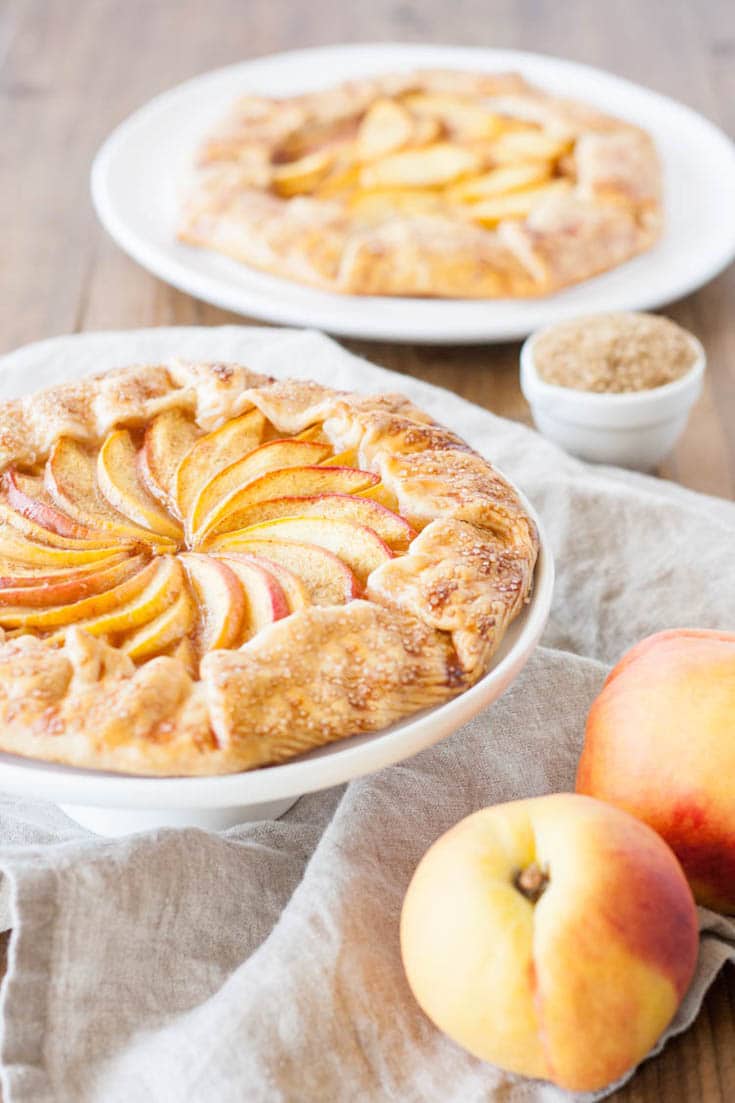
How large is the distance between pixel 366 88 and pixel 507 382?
124 cm

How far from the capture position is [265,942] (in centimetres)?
143

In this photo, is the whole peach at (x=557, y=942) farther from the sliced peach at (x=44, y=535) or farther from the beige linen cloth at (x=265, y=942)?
the sliced peach at (x=44, y=535)

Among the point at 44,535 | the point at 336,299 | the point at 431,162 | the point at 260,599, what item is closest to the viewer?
the point at 260,599

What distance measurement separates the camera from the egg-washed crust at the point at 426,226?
110 inches

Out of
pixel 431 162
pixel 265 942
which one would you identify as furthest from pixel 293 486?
pixel 431 162

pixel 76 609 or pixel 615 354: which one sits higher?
pixel 76 609

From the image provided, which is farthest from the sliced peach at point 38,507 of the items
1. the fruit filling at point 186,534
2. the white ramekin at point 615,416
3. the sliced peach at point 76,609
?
the white ramekin at point 615,416

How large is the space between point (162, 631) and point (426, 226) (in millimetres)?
1698

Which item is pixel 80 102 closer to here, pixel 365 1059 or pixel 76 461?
pixel 76 461

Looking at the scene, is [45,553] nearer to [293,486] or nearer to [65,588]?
[65,588]

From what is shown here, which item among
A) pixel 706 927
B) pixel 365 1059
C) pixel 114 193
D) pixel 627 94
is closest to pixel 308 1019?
pixel 365 1059

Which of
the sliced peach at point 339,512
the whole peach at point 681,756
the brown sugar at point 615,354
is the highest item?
the sliced peach at point 339,512

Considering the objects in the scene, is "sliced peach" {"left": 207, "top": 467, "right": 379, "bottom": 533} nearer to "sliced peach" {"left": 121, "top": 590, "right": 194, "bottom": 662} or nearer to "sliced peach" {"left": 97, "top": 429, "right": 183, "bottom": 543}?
"sliced peach" {"left": 97, "top": 429, "right": 183, "bottom": 543}

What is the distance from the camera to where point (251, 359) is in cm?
263
